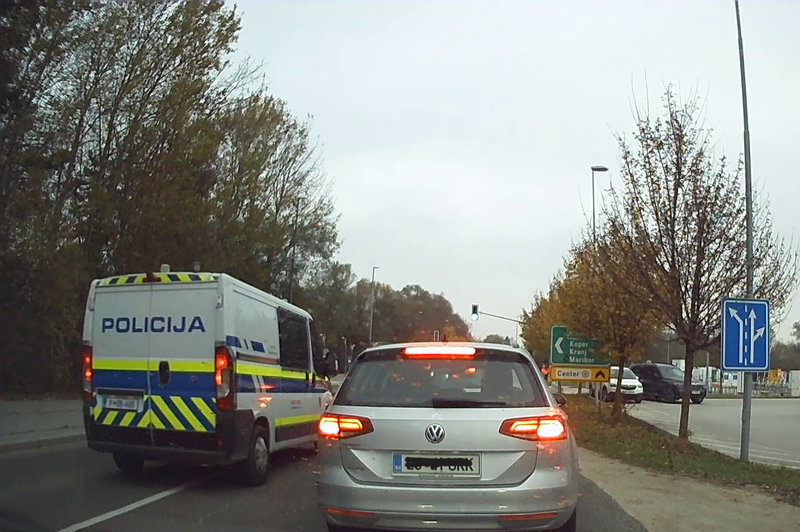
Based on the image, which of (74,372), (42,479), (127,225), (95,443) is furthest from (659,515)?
(74,372)

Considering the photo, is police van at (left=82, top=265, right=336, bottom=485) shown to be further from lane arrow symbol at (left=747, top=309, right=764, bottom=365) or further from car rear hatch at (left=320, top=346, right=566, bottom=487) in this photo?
lane arrow symbol at (left=747, top=309, right=764, bottom=365)

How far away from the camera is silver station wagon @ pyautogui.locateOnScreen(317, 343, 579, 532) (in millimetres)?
5723

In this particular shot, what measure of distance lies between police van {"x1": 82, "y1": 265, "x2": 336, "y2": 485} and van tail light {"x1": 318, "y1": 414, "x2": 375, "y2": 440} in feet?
10.6

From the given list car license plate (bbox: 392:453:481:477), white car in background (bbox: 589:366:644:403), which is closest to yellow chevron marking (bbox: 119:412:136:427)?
car license plate (bbox: 392:453:481:477)

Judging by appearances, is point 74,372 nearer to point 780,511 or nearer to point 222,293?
point 222,293

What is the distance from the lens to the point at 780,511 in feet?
28.9

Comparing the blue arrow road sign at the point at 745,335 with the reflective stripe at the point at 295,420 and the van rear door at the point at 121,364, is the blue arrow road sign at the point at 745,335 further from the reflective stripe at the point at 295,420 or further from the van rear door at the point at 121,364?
the van rear door at the point at 121,364

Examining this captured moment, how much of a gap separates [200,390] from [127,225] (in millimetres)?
15765

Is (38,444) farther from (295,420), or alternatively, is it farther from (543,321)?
(543,321)

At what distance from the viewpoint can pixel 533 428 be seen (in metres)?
5.85

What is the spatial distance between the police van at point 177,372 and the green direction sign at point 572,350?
1430cm

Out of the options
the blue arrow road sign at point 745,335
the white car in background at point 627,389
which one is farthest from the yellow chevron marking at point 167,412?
the white car in background at point 627,389

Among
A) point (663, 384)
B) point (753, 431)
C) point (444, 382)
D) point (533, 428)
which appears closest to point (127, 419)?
point (444, 382)

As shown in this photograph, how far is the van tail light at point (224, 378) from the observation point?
904 cm
